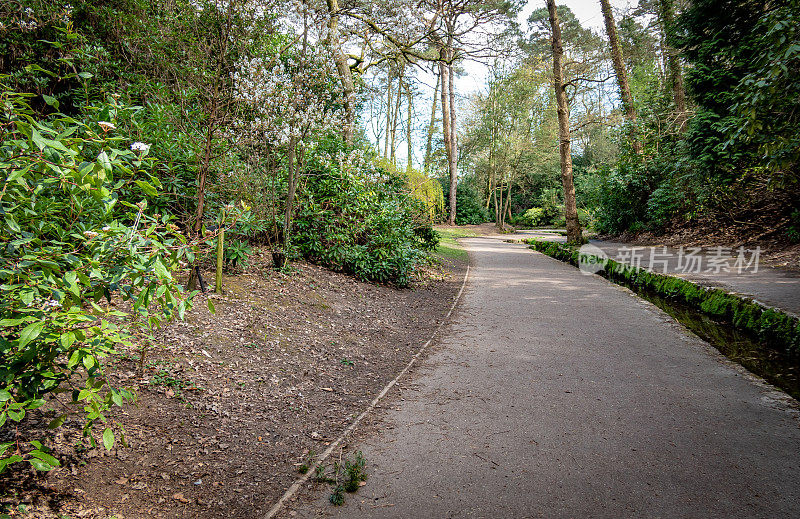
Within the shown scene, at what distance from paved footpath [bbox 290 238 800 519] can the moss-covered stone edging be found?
0.76m

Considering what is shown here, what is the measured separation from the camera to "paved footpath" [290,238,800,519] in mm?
2545

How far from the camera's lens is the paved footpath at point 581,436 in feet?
8.35

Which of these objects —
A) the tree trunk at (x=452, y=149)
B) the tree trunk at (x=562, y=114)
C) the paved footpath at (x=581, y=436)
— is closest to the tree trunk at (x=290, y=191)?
the paved footpath at (x=581, y=436)

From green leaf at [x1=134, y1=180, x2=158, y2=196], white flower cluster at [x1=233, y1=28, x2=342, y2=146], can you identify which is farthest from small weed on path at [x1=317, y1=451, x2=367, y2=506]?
white flower cluster at [x1=233, y1=28, x2=342, y2=146]

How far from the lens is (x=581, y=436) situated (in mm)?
3268

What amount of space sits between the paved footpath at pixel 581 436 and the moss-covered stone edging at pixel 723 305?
76cm

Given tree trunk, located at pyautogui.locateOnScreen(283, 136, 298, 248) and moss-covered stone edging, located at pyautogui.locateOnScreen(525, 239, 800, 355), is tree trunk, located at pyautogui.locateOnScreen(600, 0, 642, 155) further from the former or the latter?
tree trunk, located at pyautogui.locateOnScreen(283, 136, 298, 248)

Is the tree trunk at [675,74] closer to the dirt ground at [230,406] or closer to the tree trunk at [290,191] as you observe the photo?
the tree trunk at [290,191]

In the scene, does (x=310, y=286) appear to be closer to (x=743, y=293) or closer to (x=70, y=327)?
(x=70, y=327)

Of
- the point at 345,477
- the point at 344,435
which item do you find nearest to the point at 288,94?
the point at 344,435

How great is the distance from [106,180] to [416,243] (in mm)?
8327

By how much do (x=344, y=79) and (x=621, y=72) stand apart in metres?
12.9

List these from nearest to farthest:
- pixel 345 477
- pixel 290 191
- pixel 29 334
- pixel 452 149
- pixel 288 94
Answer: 1. pixel 29 334
2. pixel 345 477
3. pixel 288 94
4. pixel 290 191
5. pixel 452 149

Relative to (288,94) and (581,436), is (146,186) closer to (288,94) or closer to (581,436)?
(581,436)
